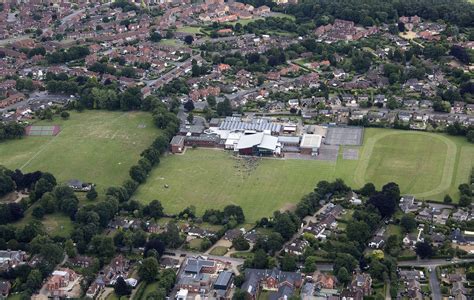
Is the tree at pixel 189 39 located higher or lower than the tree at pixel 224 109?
lower

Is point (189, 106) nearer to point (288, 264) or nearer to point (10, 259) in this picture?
point (10, 259)

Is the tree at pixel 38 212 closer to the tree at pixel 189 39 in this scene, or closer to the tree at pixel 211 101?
the tree at pixel 211 101

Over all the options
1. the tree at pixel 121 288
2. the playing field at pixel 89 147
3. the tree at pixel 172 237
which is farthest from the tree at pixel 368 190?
the tree at pixel 121 288

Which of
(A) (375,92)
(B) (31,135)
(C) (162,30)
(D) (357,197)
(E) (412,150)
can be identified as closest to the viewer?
(D) (357,197)

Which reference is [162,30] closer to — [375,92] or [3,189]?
[375,92]

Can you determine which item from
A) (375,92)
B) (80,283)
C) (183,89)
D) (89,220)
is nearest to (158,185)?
(89,220)
